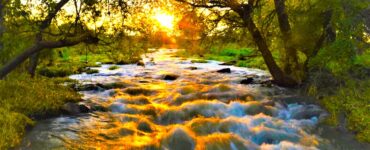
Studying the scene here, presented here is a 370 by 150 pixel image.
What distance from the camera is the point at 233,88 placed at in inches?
919

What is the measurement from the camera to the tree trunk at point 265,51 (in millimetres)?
21969

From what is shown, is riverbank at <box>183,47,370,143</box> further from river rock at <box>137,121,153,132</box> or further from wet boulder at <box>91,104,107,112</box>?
wet boulder at <box>91,104,107,112</box>

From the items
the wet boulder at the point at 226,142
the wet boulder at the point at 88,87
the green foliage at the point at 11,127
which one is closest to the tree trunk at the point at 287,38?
the wet boulder at the point at 226,142

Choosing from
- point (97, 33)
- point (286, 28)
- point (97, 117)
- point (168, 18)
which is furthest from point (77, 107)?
point (286, 28)


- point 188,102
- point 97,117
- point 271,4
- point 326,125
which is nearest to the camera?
point 326,125

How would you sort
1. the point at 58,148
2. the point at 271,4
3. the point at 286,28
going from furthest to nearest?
the point at 271,4
the point at 286,28
the point at 58,148

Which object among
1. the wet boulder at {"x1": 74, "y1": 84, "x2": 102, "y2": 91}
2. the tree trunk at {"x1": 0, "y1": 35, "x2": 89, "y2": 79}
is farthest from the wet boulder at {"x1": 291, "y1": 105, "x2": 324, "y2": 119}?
the wet boulder at {"x1": 74, "y1": 84, "x2": 102, "y2": 91}

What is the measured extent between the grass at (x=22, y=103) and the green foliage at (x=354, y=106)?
10.5m

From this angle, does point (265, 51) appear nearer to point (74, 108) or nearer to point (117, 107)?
point (117, 107)

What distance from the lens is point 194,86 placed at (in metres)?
24.8

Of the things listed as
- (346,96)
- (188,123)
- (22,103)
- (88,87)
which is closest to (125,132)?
(188,123)

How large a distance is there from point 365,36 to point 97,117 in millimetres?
11152

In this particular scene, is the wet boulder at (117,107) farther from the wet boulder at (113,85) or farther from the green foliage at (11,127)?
the wet boulder at (113,85)

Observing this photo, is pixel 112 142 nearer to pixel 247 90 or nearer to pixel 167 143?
pixel 167 143
